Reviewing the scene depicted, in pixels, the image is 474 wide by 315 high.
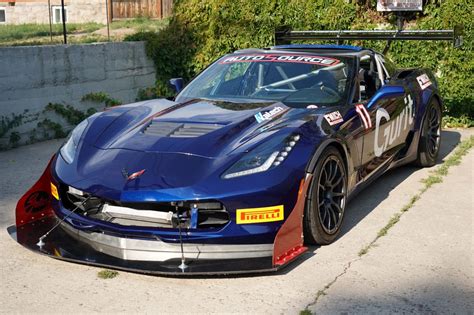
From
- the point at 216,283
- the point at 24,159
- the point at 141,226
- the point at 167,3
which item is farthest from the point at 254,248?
the point at 167,3

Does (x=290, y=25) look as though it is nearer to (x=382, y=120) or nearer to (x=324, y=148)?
(x=382, y=120)

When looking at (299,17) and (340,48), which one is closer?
(340,48)

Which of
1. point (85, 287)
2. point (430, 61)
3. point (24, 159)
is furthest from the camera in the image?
point (430, 61)

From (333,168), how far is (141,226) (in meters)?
1.49

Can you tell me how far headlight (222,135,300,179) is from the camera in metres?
4.21

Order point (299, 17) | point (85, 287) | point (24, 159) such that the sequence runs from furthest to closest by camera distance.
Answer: point (299, 17), point (24, 159), point (85, 287)

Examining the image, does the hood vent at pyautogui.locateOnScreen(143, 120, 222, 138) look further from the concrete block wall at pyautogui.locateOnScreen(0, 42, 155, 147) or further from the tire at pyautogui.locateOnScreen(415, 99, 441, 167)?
the concrete block wall at pyautogui.locateOnScreen(0, 42, 155, 147)

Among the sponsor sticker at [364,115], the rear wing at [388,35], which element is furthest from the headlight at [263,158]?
the rear wing at [388,35]

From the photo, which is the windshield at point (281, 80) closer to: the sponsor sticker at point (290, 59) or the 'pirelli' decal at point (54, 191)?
the sponsor sticker at point (290, 59)

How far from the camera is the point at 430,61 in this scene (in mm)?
9859

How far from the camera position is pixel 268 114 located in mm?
4961

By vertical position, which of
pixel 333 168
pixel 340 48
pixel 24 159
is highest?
pixel 340 48

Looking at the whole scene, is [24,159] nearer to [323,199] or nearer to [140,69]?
[140,69]

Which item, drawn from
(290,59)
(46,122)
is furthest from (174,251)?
(46,122)
